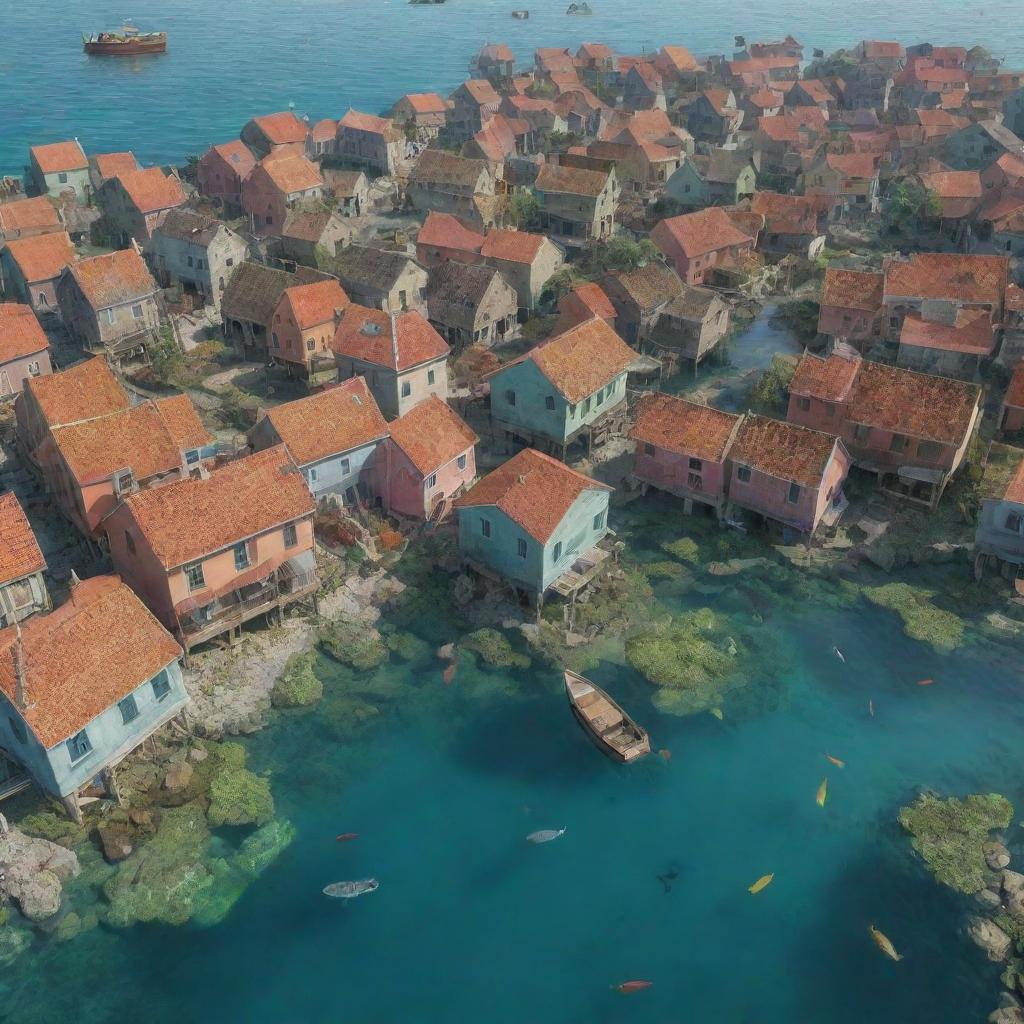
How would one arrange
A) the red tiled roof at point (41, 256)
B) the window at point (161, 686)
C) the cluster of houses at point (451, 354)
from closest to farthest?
the window at point (161, 686) → the cluster of houses at point (451, 354) → the red tiled roof at point (41, 256)

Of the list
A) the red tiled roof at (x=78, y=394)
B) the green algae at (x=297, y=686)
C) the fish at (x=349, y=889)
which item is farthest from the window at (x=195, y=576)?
the fish at (x=349, y=889)

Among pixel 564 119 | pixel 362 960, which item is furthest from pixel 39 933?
pixel 564 119

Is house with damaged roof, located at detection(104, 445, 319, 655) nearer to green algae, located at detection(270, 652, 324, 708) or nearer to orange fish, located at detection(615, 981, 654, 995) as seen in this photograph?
green algae, located at detection(270, 652, 324, 708)

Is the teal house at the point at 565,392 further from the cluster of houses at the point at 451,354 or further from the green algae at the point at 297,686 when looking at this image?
the green algae at the point at 297,686

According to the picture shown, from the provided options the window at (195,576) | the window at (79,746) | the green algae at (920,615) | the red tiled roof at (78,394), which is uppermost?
the red tiled roof at (78,394)

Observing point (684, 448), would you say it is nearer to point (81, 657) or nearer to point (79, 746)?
point (81, 657)
